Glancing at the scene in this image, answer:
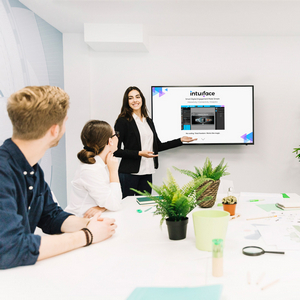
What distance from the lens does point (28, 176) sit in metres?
1.04

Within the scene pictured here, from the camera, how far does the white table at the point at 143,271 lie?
0.75 meters

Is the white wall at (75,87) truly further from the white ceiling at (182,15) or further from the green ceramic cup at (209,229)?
the green ceramic cup at (209,229)

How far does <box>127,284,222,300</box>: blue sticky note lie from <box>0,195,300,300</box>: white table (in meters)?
0.02

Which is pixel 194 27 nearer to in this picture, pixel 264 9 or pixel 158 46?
pixel 158 46

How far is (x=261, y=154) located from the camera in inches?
149

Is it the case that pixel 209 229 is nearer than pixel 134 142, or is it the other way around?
pixel 209 229

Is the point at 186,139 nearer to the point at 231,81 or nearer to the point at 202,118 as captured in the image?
the point at 202,118

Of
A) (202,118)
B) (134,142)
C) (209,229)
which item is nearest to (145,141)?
(134,142)

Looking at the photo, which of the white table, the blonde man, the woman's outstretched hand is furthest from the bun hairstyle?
the woman's outstretched hand

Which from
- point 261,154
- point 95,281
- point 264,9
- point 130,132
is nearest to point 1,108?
point 130,132

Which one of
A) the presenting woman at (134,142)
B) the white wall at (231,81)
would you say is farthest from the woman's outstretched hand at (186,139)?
the presenting woman at (134,142)

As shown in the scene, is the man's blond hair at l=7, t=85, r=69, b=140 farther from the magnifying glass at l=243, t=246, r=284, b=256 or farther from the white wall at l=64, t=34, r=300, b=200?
the white wall at l=64, t=34, r=300, b=200

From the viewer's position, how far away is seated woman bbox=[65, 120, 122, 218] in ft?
5.26

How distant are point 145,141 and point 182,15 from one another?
1.46 m
